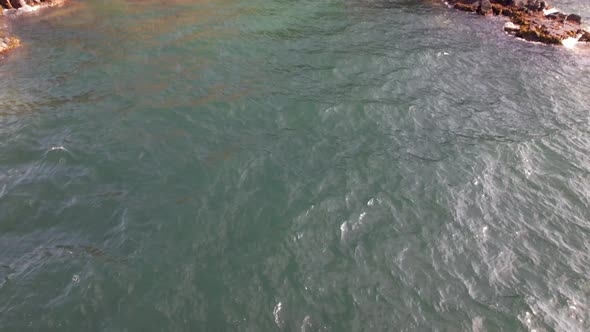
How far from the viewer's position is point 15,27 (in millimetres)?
29234

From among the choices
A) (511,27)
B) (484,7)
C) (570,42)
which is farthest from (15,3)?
(570,42)

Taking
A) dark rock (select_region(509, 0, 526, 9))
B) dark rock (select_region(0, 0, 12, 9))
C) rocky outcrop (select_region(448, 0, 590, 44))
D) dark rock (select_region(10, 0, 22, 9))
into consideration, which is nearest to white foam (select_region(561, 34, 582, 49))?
rocky outcrop (select_region(448, 0, 590, 44))

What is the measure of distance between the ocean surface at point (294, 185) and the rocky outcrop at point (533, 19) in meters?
2.32

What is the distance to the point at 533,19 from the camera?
95.9ft

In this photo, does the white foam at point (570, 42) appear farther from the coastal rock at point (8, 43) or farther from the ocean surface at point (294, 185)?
the coastal rock at point (8, 43)

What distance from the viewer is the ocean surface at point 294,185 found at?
10703mm

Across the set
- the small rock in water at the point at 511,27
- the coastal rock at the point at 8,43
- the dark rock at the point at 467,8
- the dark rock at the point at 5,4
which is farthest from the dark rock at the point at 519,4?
the dark rock at the point at 5,4

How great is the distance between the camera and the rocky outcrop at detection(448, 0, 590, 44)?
26.5 metres

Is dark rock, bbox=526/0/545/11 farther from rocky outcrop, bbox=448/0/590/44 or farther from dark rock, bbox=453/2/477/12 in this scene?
dark rock, bbox=453/2/477/12

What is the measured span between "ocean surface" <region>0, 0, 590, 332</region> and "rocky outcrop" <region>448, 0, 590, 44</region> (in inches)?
91.3

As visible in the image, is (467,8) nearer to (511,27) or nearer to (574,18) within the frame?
(511,27)

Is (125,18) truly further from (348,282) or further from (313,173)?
(348,282)

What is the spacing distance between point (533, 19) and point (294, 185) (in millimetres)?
26391

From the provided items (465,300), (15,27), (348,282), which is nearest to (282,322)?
(348,282)
